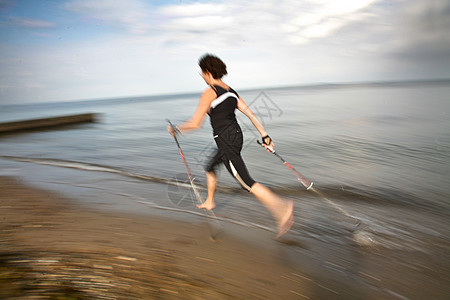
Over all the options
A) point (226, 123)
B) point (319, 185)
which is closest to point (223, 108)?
point (226, 123)

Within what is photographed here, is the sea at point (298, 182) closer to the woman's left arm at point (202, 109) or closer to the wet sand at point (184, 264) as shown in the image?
the wet sand at point (184, 264)

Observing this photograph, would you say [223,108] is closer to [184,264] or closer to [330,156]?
[184,264]

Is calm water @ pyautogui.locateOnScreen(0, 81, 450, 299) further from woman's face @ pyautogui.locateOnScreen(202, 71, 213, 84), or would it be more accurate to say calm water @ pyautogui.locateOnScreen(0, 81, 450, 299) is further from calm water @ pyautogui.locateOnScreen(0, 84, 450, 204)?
woman's face @ pyautogui.locateOnScreen(202, 71, 213, 84)

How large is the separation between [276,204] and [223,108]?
118cm

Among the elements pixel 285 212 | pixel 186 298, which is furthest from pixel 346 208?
pixel 186 298

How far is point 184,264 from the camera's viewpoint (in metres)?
2.79

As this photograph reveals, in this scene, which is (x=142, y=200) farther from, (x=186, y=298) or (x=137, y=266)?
(x=186, y=298)

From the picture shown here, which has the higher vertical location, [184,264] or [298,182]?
[184,264]

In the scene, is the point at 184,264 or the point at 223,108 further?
the point at 223,108

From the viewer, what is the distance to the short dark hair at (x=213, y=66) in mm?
3090

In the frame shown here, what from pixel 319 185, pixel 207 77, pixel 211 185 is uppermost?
pixel 207 77

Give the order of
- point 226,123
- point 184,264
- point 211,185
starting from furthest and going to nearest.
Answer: point 211,185
point 226,123
point 184,264

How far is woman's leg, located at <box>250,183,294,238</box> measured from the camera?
3.31 m

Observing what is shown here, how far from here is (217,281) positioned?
256cm
